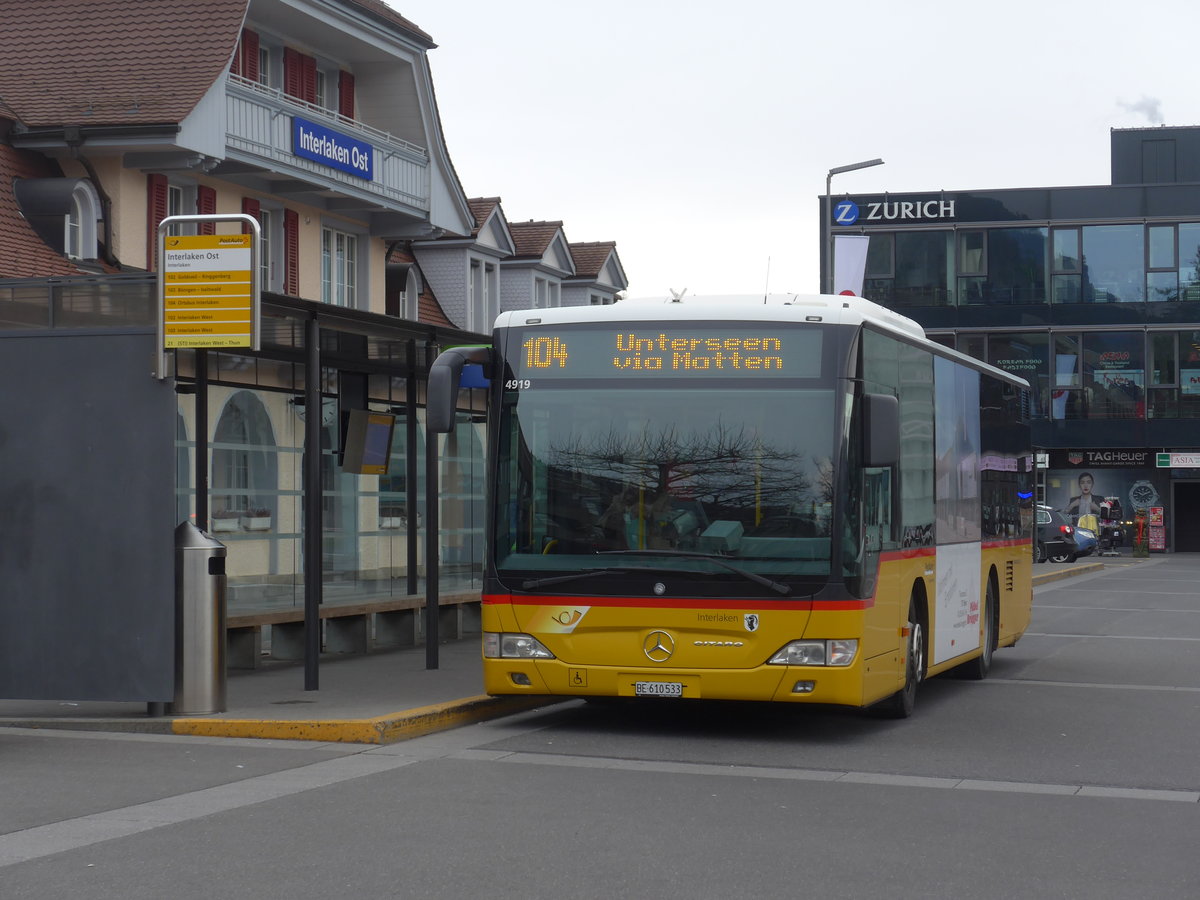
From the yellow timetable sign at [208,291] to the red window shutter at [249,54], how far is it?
1628 centimetres

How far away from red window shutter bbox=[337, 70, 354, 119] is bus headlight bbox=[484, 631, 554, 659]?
2099cm

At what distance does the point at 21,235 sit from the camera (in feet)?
78.3

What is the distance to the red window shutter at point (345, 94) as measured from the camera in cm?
3126

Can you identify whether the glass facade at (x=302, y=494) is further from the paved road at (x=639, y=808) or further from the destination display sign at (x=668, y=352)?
the paved road at (x=639, y=808)

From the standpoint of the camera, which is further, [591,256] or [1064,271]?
[1064,271]

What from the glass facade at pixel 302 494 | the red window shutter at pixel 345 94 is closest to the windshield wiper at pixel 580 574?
the glass facade at pixel 302 494

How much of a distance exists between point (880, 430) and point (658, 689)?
2.17 meters

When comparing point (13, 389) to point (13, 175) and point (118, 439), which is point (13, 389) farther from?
point (13, 175)

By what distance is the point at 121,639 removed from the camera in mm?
11945

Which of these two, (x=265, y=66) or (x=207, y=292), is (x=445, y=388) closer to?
(x=207, y=292)

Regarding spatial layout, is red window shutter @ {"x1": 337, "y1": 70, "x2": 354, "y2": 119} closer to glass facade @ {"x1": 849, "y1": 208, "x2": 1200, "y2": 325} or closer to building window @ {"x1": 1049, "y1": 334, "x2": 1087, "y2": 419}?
glass facade @ {"x1": 849, "y1": 208, "x2": 1200, "y2": 325}

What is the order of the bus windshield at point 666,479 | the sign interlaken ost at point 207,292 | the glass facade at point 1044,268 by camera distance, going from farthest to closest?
the glass facade at point 1044,268, the sign interlaken ost at point 207,292, the bus windshield at point 666,479

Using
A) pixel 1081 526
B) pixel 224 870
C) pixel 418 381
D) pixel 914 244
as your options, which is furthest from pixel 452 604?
pixel 914 244

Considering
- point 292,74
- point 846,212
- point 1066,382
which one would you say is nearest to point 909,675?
point 292,74
